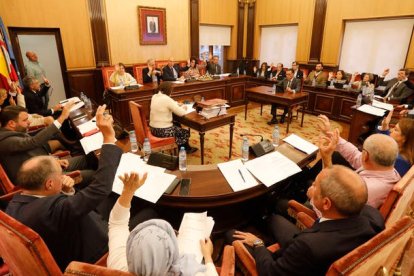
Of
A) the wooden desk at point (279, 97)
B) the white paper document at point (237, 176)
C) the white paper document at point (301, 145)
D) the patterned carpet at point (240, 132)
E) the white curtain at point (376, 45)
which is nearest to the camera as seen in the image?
the white paper document at point (237, 176)

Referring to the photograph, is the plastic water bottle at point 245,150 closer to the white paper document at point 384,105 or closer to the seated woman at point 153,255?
the seated woman at point 153,255

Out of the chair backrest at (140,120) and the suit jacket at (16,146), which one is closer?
the suit jacket at (16,146)

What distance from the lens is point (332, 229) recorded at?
115 cm

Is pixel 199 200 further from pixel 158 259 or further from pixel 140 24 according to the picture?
pixel 140 24

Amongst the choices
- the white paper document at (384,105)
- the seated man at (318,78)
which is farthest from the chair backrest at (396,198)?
the seated man at (318,78)

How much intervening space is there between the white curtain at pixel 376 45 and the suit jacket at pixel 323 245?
6774 millimetres

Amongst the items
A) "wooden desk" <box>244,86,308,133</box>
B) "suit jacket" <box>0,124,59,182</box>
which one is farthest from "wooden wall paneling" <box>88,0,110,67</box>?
"suit jacket" <box>0,124,59,182</box>

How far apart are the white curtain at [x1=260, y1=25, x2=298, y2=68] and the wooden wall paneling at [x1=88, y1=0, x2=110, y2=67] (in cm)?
516

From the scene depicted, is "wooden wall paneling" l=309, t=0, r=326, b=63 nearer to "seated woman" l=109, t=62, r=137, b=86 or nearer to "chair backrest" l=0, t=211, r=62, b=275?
"seated woman" l=109, t=62, r=137, b=86

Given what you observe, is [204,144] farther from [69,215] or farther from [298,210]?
[69,215]

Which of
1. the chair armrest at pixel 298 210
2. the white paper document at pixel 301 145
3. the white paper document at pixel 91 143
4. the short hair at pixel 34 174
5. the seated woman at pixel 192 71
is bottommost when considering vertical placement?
the chair armrest at pixel 298 210

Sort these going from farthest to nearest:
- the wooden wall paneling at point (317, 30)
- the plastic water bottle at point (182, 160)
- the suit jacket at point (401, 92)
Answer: the wooden wall paneling at point (317, 30)
the suit jacket at point (401, 92)
the plastic water bottle at point (182, 160)

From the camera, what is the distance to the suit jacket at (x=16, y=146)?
2.19 metres

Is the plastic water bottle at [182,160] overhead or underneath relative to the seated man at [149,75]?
underneath
